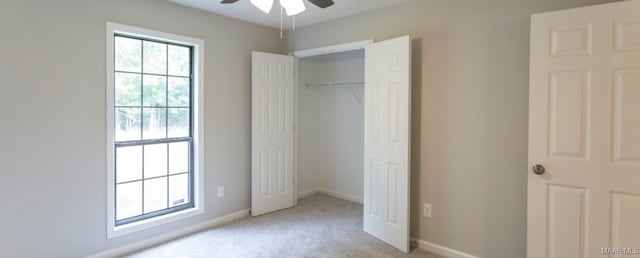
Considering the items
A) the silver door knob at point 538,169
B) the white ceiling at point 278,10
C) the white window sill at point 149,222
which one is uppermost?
the white ceiling at point 278,10

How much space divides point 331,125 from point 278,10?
77.3 inches

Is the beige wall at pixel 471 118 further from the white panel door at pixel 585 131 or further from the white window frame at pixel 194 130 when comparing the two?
the white window frame at pixel 194 130

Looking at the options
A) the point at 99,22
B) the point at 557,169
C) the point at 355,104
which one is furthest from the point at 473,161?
the point at 99,22

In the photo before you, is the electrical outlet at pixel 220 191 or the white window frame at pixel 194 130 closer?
the white window frame at pixel 194 130

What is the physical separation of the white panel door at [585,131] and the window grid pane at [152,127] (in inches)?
122

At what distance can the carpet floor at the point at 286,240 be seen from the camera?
2965mm

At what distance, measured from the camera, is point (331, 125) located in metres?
4.92

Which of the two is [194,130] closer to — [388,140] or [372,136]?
[372,136]

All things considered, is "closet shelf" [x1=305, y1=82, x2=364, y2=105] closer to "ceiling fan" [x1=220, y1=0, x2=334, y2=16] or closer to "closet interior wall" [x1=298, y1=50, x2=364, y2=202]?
"closet interior wall" [x1=298, y1=50, x2=364, y2=202]

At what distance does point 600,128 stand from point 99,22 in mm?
3709

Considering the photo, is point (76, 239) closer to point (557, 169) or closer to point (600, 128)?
point (557, 169)

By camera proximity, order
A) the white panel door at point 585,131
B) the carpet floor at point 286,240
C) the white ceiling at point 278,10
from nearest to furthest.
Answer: the white panel door at point 585,131 → the carpet floor at point 286,240 → the white ceiling at point 278,10

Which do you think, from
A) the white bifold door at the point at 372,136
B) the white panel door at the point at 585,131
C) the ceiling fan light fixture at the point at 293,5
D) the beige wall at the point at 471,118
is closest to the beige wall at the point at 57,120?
the white bifold door at the point at 372,136

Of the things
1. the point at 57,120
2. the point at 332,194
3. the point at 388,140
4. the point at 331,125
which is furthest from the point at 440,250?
the point at 57,120
